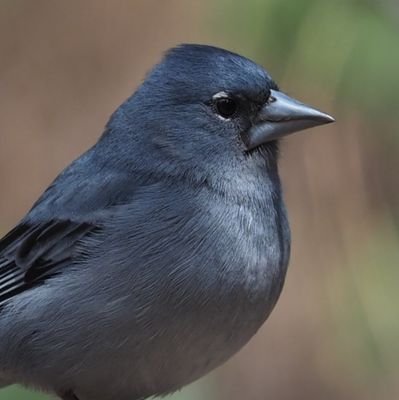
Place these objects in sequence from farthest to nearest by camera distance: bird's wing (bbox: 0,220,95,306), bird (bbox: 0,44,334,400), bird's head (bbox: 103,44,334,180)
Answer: bird's wing (bbox: 0,220,95,306)
bird's head (bbox: 103,44,334,180)
bird (bbox: 0,44,334,400)

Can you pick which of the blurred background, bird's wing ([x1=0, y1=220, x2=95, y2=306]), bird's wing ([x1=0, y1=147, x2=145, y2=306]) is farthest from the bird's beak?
bird's wing ([x1=0, y1=220, x2=95, y2=306])

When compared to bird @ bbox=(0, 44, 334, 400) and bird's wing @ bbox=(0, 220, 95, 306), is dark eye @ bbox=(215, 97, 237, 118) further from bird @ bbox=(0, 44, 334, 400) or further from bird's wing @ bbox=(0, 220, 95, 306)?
bird's wing @ bbox=(0, 220, 95, 306)

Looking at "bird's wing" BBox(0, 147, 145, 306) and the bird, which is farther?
"bird's wing" BBox(0, 147, 145, 306)

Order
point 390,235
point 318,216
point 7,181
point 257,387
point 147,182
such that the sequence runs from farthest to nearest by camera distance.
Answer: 1. point 7,181
2. point 257,387
3. point 318,216
4. point 390,235
5. point 147,182

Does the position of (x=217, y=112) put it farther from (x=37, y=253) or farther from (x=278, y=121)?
(x=37, y=253)

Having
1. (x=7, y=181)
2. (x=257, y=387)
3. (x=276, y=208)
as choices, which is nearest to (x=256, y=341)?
(x=257, y=387)

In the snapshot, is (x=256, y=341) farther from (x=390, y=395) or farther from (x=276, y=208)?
Result: (x=276, y=208)

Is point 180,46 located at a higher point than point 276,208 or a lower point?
higher
